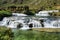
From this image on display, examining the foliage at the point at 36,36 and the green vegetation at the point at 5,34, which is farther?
the foliage at the point at 36,36

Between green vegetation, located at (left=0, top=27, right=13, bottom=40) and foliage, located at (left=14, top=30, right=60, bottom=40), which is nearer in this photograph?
green vegetation, located at (left=0, top=27, right=13, bottom=40)

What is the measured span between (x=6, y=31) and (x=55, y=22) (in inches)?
1329

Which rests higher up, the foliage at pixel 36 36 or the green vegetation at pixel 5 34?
the green vegetation at pixel 5 34

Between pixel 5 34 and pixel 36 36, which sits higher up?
pixel 5 34

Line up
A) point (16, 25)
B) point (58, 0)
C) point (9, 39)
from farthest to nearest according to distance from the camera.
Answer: point (58, 0) < point (16, 25) < point (9, 39)

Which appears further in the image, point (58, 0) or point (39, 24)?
point (58, 0)

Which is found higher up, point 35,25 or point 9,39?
point 9,39

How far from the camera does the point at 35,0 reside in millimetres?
167625

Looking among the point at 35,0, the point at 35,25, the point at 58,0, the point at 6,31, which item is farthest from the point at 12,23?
Answer: the point at 35,0

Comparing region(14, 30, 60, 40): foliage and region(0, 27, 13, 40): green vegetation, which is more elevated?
region(0, 27, 13, 40): green vegetation

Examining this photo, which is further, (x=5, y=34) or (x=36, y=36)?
(x=36, y=36)

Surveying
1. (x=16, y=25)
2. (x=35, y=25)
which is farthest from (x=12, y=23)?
(x=35, y=25)

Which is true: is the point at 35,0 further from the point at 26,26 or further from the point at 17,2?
the point at 26,26

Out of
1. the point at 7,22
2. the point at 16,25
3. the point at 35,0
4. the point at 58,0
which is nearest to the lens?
the point at 16,25
